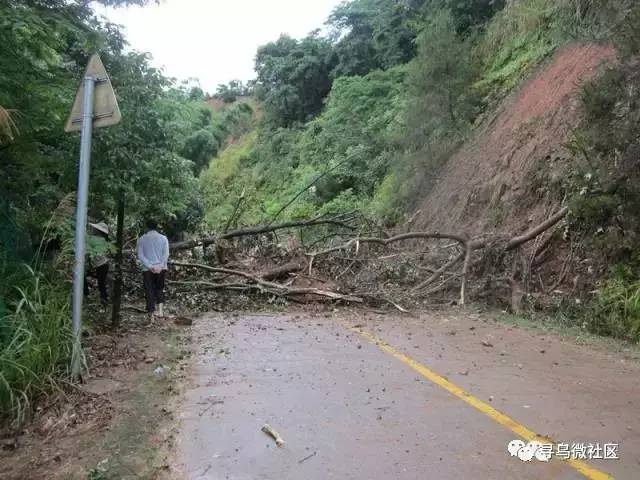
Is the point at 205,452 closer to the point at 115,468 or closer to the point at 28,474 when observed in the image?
the point at 115,468

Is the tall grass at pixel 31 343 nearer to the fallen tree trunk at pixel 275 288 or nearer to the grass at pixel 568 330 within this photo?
the fallen tree trunk at pixel 275 288

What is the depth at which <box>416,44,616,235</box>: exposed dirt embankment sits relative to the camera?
1371 centimetres

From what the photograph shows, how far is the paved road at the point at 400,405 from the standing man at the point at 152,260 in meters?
1.70

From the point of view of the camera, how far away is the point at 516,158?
15.5 m

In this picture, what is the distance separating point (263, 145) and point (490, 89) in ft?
82.1

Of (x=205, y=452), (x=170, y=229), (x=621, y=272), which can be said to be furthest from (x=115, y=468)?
(x=170, y=229)

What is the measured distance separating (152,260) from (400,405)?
5863 mm

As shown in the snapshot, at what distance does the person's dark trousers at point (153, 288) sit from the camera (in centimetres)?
971

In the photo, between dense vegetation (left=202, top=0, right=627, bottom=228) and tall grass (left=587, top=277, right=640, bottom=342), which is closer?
tall grass (left=587, top=277, right=640, bottom=342)

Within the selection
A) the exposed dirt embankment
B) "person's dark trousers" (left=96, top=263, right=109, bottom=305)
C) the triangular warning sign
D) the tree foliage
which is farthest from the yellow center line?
the tree foliage

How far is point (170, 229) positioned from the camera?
52.1ft

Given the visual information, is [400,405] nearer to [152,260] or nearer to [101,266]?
[152,260]

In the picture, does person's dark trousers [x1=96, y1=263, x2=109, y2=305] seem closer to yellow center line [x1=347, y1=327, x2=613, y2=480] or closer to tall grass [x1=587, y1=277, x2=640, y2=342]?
yellow center line [x1=347, y1=327, x2=613, y2=480]

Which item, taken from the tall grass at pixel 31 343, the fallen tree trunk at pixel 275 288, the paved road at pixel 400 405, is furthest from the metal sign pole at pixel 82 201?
the fallen tree trunk at pixel 275 288
